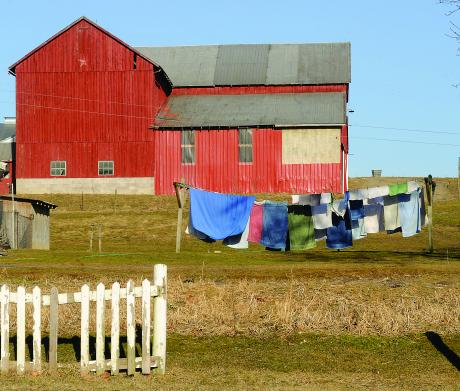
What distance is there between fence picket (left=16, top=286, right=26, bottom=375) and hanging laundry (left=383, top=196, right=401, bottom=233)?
24.7 meters

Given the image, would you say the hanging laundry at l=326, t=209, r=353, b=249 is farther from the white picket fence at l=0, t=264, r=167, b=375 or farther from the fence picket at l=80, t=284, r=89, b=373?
the fence picket at l=80, t=284, r=89, b=373

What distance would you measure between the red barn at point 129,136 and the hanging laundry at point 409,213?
85.9 feet

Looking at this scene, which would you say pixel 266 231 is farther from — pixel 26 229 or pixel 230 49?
pixel 230 49

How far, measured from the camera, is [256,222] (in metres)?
34.7

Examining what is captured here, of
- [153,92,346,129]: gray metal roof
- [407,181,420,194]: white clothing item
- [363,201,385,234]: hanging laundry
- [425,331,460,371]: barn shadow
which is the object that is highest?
[153,92,346,129]: gray metal roof

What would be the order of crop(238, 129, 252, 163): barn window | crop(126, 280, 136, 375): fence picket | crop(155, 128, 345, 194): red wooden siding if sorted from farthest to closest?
1. crop(238, 129, 252, 163): barn window
2. crop(155, 128, 345, 194): red wooden siding
3. crop(126, 280, 136, 375): fence picket

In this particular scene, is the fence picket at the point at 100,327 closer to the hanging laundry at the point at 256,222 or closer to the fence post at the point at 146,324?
the fence post at the point at 146,324

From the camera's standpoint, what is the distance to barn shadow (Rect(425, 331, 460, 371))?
49.1 feet

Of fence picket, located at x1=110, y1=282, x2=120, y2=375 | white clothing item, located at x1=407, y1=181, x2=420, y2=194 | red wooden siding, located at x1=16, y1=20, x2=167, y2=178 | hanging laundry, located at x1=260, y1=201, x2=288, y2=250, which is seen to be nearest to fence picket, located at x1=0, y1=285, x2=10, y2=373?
fence picket, located at x1=110, y1=282, x2=120, y2=375

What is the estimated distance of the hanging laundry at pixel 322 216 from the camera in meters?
35.0

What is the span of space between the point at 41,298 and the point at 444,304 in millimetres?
10002

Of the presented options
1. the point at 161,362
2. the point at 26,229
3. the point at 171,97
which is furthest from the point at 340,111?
the point at 161,362

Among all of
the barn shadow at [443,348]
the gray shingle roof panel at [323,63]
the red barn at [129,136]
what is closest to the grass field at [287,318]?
the barn shadow at [443,348]

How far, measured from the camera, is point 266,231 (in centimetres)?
3475
